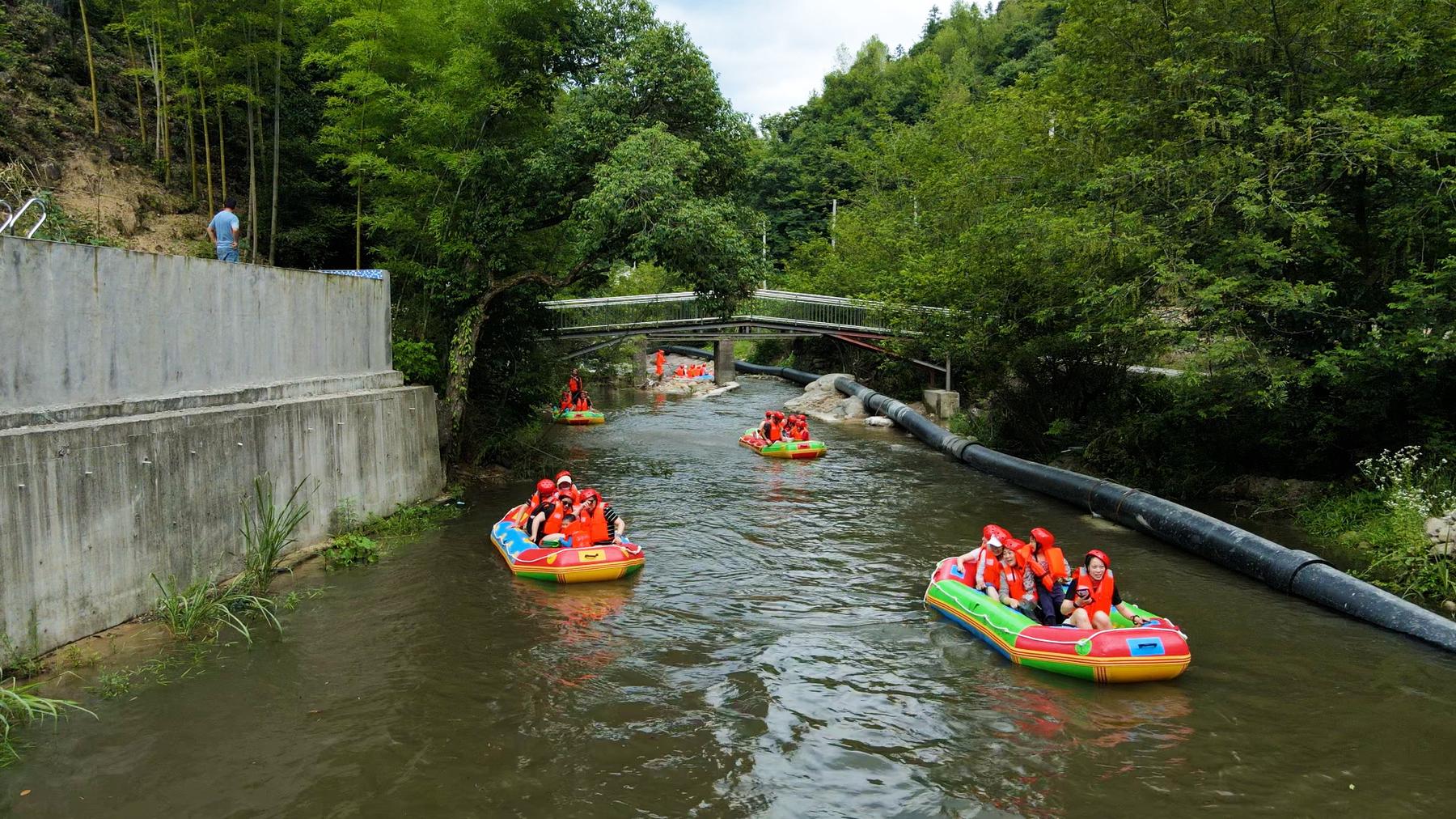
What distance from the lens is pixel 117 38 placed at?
970 inches

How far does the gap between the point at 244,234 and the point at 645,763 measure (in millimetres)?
17848

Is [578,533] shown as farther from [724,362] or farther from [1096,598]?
[724,362]

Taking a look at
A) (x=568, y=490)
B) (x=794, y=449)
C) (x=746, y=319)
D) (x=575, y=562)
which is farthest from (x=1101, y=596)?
(x=746, y=319)

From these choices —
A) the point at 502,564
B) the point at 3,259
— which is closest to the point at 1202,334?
the point at 502,564

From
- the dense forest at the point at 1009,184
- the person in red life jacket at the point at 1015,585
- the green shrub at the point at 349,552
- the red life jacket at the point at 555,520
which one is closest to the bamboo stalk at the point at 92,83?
the dense forest at the point at 1009,184

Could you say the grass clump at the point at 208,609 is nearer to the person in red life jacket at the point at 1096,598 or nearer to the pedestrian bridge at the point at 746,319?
the person in red life jacket at the point at 1096,598

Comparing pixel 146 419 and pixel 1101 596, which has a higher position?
pixel 146 419

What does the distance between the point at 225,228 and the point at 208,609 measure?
16.5ft

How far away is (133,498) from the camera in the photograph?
27.9 ft

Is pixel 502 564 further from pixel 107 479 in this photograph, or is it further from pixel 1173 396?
pixel 1173 396

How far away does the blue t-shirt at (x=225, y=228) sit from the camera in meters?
11.7

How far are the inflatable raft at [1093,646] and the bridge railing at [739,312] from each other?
1291 cm

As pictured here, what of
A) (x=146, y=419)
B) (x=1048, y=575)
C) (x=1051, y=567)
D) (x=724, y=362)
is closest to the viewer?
(x=146, y=419)

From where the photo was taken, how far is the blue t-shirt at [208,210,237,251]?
38.3ft
